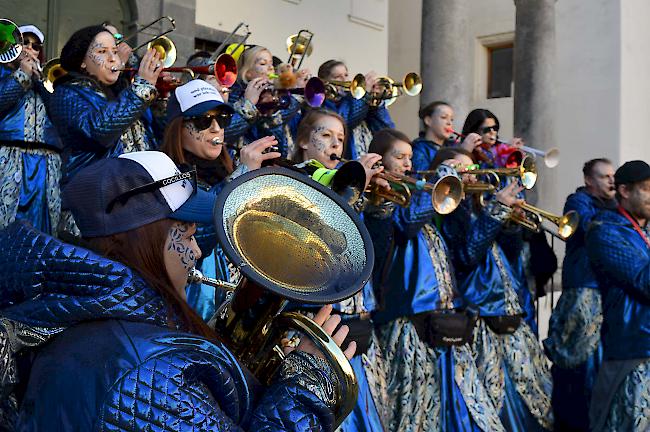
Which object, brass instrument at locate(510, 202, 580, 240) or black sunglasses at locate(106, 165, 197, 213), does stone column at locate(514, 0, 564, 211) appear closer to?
brass instrument at locate(510, 202, 580, 240)

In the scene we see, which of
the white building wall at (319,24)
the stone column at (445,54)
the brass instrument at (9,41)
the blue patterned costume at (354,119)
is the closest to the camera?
the brass instrument at (9,41)

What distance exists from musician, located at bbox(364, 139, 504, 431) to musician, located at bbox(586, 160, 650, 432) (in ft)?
2.30

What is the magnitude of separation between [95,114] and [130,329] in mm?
2943

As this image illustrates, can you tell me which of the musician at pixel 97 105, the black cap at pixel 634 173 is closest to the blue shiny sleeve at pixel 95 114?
the musician at pixel 97 105

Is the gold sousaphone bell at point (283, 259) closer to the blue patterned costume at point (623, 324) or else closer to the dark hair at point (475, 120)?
the blue patterned costume at point (623, 324)

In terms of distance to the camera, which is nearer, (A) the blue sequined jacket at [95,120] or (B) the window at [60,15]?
(A) the blue sequined jacket at [95,120]

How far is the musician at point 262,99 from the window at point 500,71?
10.5 metres

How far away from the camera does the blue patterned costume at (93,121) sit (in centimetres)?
446

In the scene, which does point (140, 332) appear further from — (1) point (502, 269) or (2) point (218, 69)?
(1) point (502, 269)

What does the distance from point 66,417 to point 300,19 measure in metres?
9.40

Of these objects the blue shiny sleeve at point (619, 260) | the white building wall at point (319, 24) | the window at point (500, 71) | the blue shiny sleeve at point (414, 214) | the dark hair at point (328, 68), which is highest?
the window at point (500, 71)

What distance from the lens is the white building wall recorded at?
9.93m

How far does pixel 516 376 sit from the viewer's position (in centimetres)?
620

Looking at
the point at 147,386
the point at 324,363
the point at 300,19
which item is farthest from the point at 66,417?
the point at 300,19
